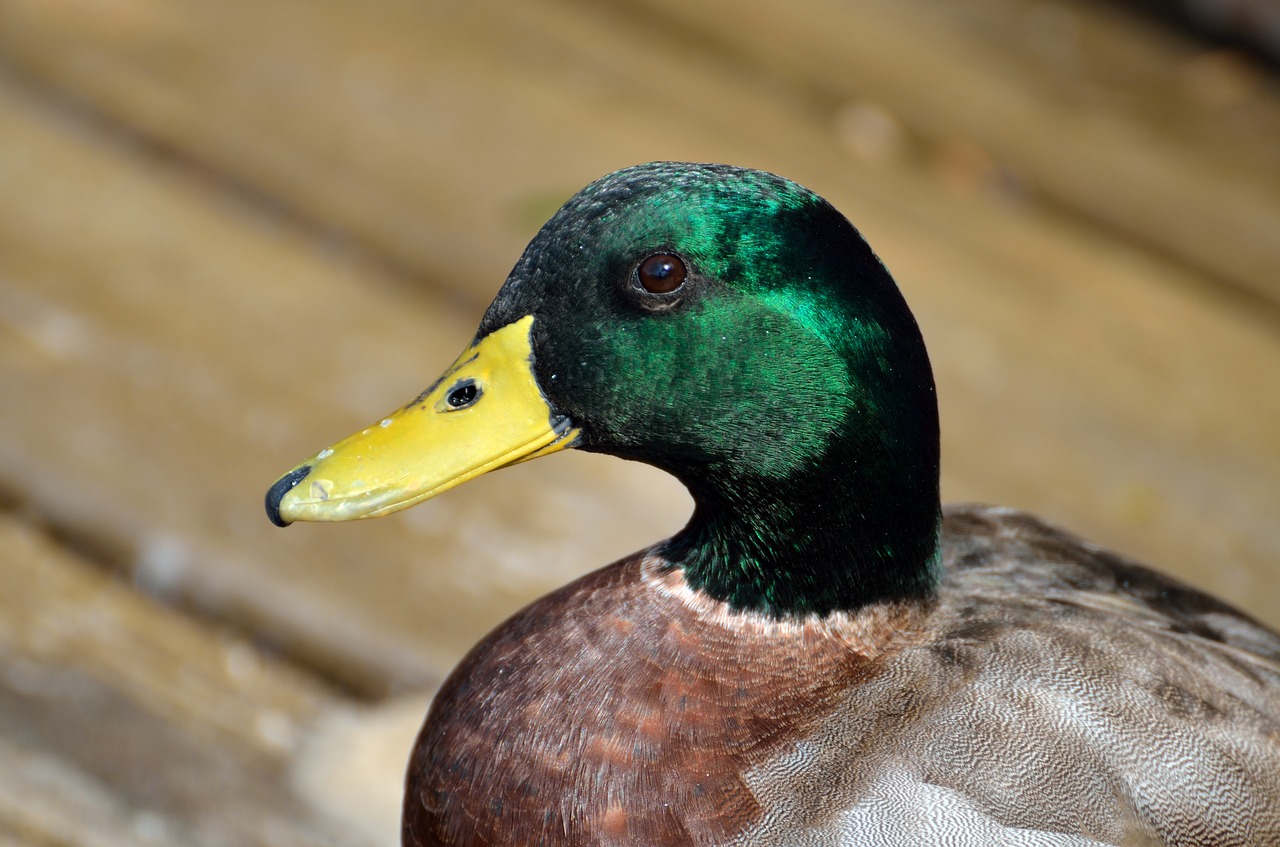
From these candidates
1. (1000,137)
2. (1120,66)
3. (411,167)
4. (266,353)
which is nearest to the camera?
(266,353)

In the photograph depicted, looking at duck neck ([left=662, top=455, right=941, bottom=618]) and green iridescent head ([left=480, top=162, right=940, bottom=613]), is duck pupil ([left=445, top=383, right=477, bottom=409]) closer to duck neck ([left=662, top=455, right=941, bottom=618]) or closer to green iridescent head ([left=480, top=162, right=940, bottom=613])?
green iridescent head ([left=480, top=162, right=940, bottom=613])

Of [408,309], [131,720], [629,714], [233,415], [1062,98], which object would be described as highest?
[1062,98]

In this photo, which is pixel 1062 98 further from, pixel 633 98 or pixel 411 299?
pixel 411 299

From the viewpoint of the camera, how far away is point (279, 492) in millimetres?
1387

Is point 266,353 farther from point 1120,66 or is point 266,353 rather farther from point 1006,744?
point 1120,66

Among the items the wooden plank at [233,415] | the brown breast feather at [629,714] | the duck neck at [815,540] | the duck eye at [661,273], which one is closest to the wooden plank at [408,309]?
the wooden plank at [233,415]

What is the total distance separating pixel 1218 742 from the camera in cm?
141

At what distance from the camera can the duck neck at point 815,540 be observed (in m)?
1.43

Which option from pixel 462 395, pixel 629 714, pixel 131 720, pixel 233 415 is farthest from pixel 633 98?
pixel 629 714

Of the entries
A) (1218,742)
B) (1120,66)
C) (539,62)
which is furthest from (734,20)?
(1218,742)

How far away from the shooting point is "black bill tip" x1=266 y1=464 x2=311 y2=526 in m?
1.38

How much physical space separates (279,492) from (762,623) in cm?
47

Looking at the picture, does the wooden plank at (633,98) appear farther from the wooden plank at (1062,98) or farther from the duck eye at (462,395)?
the duck eye at (462,395)

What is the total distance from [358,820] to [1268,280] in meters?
2.01
